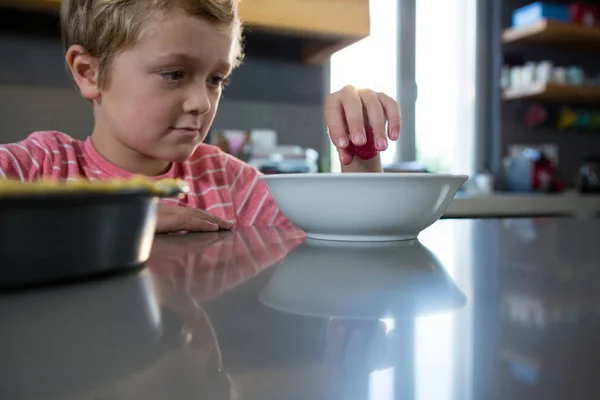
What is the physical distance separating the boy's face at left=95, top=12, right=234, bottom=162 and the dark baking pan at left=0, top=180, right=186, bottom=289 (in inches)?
26.9

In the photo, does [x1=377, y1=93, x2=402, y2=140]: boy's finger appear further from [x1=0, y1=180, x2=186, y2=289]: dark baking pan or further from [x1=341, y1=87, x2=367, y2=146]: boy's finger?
[x1=0, y1=180, x2=186, y2=289]: dark baking pan

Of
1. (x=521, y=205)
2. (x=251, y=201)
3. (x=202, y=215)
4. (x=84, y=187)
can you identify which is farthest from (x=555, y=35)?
(x=84, y=187)

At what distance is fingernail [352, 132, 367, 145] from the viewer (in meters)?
0.61

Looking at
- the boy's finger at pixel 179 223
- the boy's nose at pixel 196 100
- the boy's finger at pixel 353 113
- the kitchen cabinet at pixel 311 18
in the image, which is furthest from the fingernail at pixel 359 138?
the kitchen cabinet at pixel 311 18

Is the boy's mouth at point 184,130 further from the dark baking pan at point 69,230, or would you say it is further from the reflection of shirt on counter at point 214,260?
the dark baking pan at point 69,230

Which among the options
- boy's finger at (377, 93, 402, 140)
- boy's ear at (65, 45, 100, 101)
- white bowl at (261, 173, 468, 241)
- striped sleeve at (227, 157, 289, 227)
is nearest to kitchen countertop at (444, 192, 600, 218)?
striped sleeve at (227, 157, 289, 227)

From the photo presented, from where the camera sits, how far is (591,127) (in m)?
3.13

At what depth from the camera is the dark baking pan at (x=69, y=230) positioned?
0.90ft

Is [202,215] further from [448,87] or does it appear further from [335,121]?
[448,87]

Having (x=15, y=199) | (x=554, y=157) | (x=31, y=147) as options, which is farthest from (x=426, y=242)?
(x=554, y=157)

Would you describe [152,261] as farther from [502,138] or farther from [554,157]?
[554,157]

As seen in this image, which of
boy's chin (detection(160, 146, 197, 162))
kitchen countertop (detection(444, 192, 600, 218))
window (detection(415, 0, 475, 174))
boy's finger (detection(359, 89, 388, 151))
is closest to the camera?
boy's finger (detection(359, 89, 388, 151))

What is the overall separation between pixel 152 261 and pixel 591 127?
135 inches

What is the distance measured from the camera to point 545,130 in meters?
3.09
